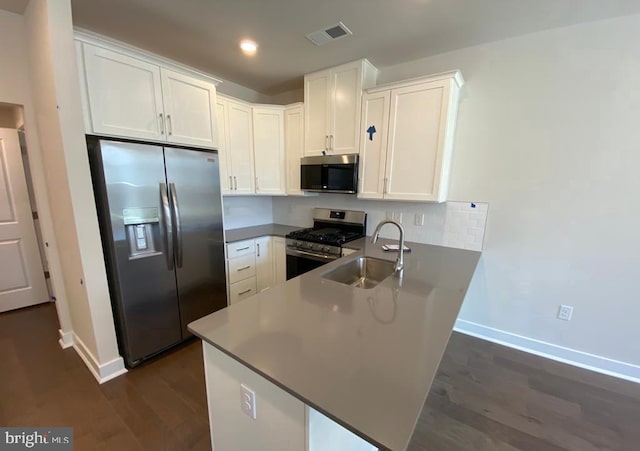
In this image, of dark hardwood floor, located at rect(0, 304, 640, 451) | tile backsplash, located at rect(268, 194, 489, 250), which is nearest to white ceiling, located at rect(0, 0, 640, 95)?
tile backsplash, located at rect(268, 194, 489, 250)

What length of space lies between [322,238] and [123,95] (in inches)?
78.6

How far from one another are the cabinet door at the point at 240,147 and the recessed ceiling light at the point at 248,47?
608 mm

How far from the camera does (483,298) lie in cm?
252

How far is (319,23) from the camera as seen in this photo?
1.89 metres

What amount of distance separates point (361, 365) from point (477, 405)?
1548 millimetres

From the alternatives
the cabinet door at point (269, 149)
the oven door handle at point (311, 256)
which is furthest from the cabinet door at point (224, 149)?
the oven door handle at point (311, 256)

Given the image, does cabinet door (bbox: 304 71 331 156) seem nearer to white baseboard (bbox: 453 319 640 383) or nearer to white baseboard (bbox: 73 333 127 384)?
white baseboard (bbox: 453 319 640 383)

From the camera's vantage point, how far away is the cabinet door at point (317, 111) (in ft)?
8.78

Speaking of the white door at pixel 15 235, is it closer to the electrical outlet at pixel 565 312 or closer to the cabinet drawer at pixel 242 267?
the cabinet drawer at pixel 242 267

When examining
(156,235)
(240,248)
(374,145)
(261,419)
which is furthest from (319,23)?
(261,419)

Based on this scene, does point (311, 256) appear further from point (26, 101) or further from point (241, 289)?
point (26, 101)

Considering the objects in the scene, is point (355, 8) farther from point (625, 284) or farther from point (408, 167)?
point (625, 284)

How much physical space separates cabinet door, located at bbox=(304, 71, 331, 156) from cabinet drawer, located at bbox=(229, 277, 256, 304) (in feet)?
5.56

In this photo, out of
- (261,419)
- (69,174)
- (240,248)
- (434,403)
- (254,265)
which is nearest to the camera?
(261,419)
